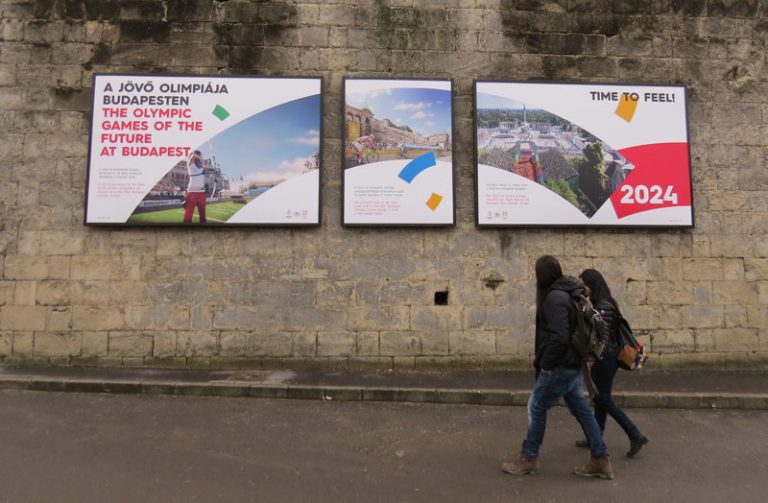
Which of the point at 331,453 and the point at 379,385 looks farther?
the point at 379,385

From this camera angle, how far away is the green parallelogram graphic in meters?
6.96

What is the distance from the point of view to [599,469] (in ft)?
12.3

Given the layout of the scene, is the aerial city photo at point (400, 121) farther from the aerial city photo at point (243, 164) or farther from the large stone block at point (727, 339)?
the large stone block at point (727, 339)

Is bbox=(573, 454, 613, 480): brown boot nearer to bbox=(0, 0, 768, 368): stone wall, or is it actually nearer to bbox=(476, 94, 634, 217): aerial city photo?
bbox=(0, 0, 768, 368): stone wall

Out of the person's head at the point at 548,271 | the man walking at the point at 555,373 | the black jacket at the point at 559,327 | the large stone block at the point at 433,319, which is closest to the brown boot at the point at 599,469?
the man walking at the point at 555,373

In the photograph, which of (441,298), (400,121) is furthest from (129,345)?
(400,121)

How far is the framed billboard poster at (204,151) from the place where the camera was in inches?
269

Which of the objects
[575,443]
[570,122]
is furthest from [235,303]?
[570,122]

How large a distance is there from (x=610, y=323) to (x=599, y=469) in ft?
3.69

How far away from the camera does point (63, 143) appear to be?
272 inches

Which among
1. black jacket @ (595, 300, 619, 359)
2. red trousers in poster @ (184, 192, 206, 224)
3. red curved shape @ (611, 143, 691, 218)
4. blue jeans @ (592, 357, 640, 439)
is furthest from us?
red curved shape @ (611, 143, 691, 218)

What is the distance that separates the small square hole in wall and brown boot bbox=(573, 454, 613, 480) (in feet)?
10.9

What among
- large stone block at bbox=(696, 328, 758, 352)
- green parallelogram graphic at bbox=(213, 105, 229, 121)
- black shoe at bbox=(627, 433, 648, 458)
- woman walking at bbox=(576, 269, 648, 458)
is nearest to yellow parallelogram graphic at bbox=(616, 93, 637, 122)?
large stone block at bbox=(696, 328, 758, 352)

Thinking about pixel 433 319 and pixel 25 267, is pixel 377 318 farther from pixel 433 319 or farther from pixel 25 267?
pixel 25 267
